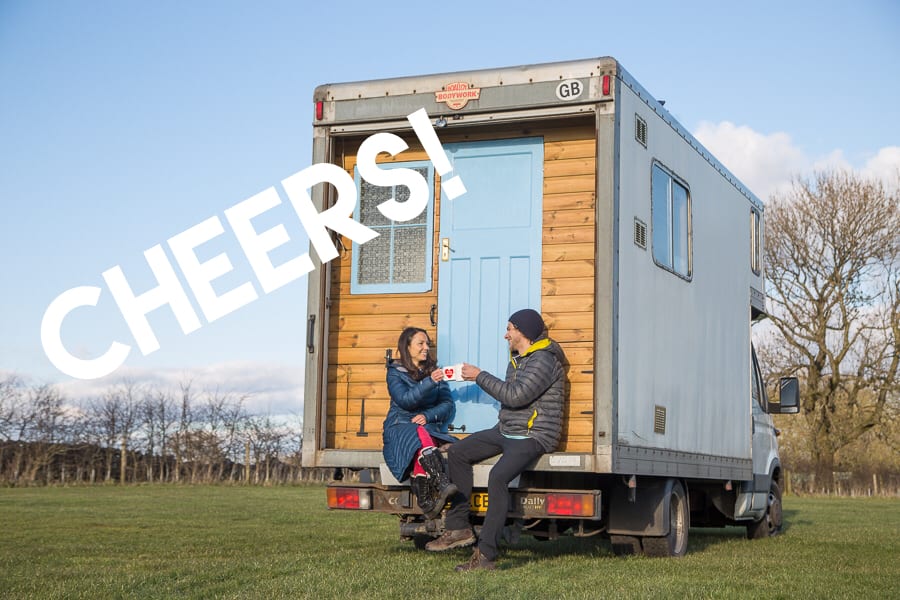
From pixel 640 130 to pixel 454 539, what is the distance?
131 inches

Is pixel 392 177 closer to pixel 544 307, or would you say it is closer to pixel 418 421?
pixel 544 307

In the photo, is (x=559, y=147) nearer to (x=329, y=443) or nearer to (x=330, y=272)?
(x=330, y=272)

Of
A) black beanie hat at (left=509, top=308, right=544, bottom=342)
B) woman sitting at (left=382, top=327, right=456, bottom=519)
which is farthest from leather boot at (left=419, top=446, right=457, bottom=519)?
black beanie hat at (left=509, top=308, right=544, bottom=342)

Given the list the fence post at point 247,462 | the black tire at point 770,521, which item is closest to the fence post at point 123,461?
the fence post at point 247,462

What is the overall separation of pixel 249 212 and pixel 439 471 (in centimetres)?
480

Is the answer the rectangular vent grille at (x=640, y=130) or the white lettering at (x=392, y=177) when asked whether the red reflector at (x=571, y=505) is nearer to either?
the white lettering at (x=392, y=177)

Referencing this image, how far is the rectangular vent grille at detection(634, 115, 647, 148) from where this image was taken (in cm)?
845

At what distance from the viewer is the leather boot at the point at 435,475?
7918 millimetres

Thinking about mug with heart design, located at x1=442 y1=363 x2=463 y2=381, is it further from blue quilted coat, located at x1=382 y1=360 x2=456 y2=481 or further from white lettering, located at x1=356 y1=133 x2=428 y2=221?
white lettering, located at x1=356 y1=133 x2=428 y2=221

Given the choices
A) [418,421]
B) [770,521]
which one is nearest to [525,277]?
[418,421]

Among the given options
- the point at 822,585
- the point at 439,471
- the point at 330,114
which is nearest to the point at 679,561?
the point at 822,585

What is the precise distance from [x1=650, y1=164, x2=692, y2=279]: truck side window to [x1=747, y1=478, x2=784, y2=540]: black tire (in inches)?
169

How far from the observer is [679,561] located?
29.1ft

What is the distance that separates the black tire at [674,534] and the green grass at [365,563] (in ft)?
0.51
